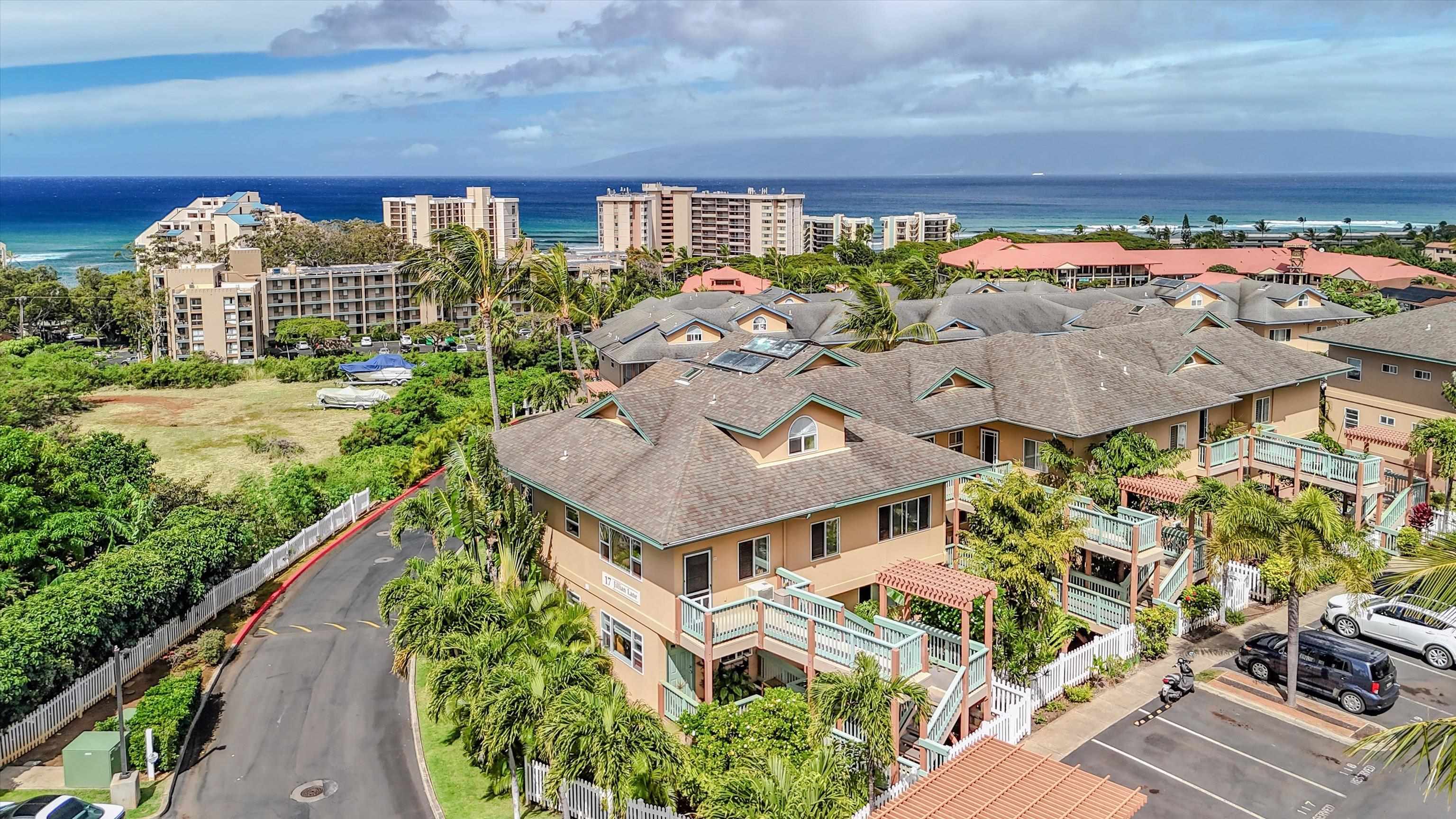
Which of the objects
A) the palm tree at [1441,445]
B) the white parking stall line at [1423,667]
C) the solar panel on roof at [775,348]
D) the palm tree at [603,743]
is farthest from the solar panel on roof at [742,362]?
the palm tree at [1441,445]

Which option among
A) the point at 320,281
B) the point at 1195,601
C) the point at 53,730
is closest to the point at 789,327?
the point at 1195,601

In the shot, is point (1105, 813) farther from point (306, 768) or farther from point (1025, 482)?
point (306, 768)

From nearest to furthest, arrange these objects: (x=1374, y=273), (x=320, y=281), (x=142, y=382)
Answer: (x=142, y=382) → (x=1374, y=273) → (x=320, y=281)

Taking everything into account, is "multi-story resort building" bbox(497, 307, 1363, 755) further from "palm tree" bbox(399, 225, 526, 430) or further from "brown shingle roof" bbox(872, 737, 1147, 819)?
"palm tree" bbox(399, 225, 526, 430)

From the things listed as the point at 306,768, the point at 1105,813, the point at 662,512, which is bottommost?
the point at 306,768

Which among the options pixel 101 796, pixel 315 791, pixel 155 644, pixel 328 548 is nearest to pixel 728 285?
pixel 328 548

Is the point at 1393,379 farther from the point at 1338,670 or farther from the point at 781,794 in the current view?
the point at 781,794

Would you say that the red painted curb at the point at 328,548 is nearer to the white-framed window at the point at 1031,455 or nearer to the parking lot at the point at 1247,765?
the parking lot at the point at 1247,765
